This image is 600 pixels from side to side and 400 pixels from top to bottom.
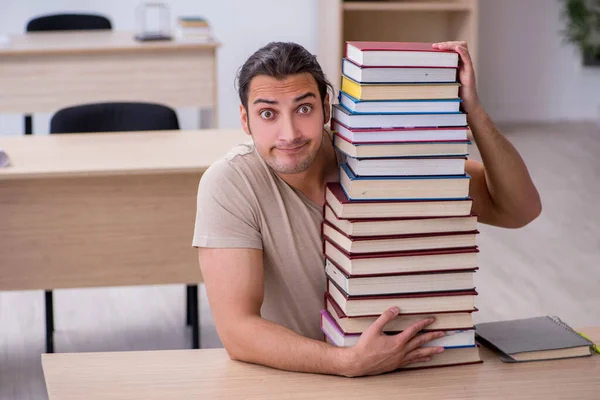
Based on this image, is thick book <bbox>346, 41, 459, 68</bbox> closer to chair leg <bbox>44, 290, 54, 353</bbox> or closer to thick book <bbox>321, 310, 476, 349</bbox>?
thick book <bbox>321, 310, 476, 349</bbox>

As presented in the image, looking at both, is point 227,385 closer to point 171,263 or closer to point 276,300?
point 276,300

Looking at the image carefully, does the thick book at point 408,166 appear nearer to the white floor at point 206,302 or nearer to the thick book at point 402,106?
the thick book at point 402,106

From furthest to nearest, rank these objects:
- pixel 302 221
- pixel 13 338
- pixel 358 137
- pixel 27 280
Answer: pixel 13 338
pixel 27 280
pixel 302 221
pixel 358 137

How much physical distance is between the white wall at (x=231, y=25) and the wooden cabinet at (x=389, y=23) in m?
0.18

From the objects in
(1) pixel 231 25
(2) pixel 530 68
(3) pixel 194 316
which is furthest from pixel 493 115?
(3) pixel 194 316

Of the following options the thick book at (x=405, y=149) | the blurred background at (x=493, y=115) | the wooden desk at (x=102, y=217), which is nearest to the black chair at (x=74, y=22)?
the blurred background at (x=493, y=115)

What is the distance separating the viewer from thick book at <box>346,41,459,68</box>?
154 cm

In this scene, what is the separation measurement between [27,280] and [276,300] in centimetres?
132

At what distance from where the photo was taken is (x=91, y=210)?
115 inches

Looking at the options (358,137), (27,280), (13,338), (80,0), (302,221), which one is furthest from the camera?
(80,0)

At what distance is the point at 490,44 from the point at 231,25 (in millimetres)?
1862

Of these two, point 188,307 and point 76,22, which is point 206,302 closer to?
point 188,307

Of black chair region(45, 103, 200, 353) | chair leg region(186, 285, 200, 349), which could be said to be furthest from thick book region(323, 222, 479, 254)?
black chair region(45, 103, 200, 353)

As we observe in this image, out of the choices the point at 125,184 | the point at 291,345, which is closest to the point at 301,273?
the point at 291,345
